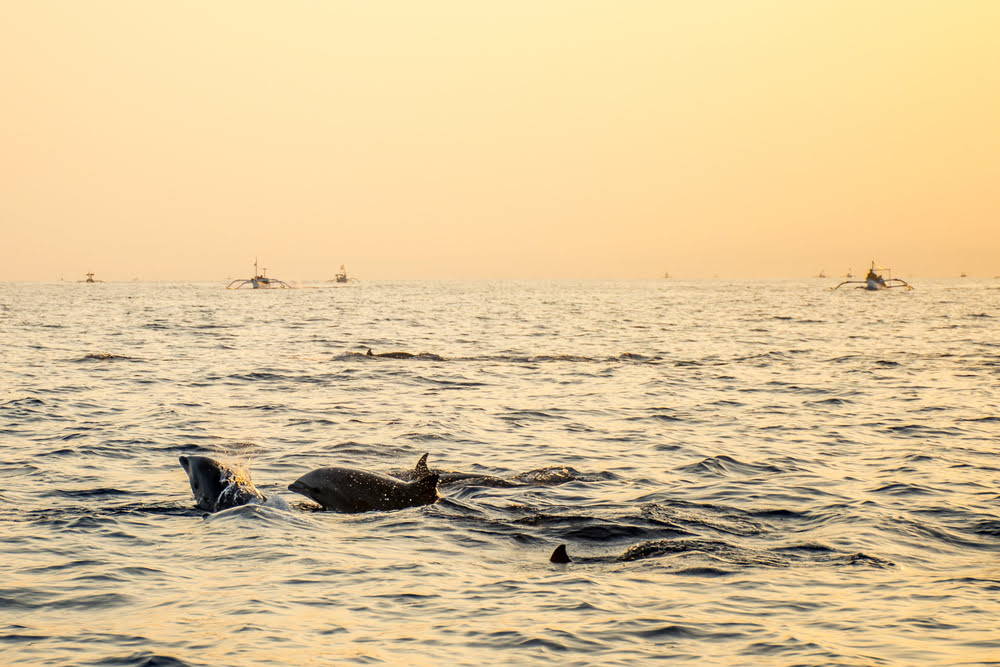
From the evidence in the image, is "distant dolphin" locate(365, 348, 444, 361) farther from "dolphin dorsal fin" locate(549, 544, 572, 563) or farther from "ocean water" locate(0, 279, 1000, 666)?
"dolphin dorsal fin" locate(549, 544, 572, 563)

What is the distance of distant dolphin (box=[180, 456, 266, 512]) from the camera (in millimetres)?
12812

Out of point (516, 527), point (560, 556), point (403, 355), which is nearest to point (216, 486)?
point (516, 527)

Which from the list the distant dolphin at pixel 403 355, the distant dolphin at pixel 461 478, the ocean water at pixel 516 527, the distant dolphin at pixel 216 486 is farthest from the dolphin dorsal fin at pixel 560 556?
the distant dolphin at pixel 403 355

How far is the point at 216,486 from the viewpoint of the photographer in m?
13.0

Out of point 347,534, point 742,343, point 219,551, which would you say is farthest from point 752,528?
point 742,343

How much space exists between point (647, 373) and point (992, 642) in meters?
25.3

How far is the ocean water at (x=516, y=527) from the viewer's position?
7.97m

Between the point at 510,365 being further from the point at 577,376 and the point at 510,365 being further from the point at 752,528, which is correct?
the point at 752,528

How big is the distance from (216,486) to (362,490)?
6.59 ft

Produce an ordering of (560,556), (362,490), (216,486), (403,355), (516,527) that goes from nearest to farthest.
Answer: (560,556), (516,527), (216,486), (362,490), (403,355)

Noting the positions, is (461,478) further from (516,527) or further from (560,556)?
(560,556)

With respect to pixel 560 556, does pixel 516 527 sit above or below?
below

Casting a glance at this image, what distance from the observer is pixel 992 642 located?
25.6 feet

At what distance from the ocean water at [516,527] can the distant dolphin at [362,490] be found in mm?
276
